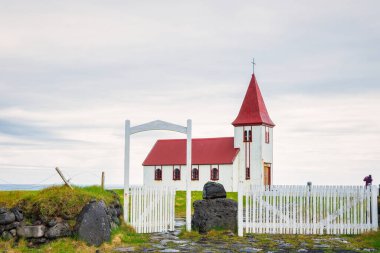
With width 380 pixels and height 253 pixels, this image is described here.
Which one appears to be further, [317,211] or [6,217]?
[317,211]

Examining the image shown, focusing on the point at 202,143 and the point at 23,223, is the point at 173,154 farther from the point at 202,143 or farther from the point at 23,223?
the point at 23,223

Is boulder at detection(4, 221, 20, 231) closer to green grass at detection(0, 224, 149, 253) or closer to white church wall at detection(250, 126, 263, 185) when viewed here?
green grass at detection(0, 224, 149, 253)

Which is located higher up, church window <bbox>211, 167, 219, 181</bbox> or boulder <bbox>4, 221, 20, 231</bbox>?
church window <bbox>211, 167, 219, 181</bbox>

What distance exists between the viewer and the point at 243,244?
17.0m

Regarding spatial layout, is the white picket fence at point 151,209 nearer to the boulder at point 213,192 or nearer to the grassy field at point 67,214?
the grassy field at point 67,214

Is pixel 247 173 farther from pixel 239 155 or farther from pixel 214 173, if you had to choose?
pixel 214 173

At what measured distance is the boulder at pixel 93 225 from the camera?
16.2 meters

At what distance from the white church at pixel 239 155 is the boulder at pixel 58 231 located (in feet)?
126

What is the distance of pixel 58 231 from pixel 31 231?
0.79 metres

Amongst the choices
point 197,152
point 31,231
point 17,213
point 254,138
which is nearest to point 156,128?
point 17,213

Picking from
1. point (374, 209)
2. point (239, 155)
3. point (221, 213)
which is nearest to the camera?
point (221, 213)

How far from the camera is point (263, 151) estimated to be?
5681 cm

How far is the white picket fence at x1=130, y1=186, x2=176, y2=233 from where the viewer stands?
66.9 ft

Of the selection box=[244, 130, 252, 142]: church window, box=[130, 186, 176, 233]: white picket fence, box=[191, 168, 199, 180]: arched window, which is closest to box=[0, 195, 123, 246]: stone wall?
box=[130, 186, 176, 233]: white picket fence
